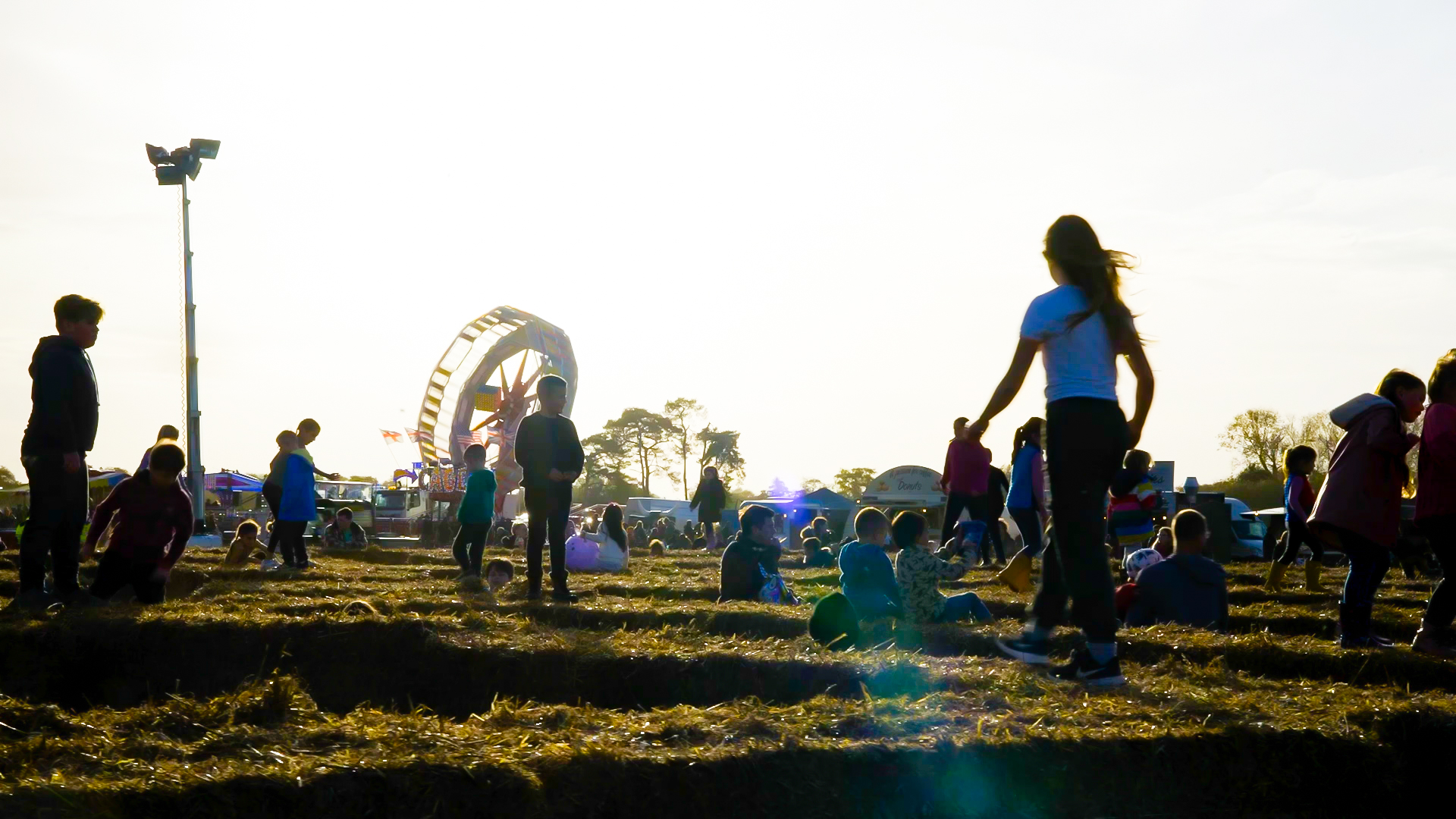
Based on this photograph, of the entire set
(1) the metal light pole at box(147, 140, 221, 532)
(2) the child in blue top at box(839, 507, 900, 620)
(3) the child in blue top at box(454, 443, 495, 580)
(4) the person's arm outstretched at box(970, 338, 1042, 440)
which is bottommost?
(2) the child in blue top at box(839, 507, 900, 620)

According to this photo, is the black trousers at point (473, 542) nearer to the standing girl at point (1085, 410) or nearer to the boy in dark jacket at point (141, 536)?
the boy in dark jacket at point (141, 536)

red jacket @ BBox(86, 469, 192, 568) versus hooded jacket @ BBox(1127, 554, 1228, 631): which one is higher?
red jacket @ BBox(86, 469, 192, 568)

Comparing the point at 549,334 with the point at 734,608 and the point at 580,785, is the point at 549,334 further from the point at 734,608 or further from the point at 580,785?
the point at 580,785

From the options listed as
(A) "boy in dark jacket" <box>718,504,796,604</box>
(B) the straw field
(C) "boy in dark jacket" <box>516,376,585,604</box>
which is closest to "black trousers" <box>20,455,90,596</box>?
(B) the straw field

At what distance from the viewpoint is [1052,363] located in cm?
465

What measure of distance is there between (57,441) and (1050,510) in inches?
227

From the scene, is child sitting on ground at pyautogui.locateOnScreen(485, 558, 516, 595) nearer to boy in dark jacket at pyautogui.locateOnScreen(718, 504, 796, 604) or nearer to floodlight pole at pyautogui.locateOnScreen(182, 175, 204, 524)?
boy in dark jacket at pyautogui.locateOnScreen(718, 504, 796, 604)

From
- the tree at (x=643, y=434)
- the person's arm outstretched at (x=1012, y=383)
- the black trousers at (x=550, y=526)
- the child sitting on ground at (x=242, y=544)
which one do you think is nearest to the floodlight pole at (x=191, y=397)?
the child sitting on ground at (x=242, y=544)

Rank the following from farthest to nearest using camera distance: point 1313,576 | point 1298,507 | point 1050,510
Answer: point 1298,507
point 1313,576
point 1050,510

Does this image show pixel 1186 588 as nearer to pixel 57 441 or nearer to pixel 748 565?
pixel 748 565

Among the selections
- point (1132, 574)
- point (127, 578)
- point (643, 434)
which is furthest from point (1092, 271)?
point (643, 434)

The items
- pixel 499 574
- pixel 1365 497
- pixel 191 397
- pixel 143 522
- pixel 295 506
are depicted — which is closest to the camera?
pixel 1365 497

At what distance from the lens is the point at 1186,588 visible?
7.53 metres

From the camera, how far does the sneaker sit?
5.95 m
